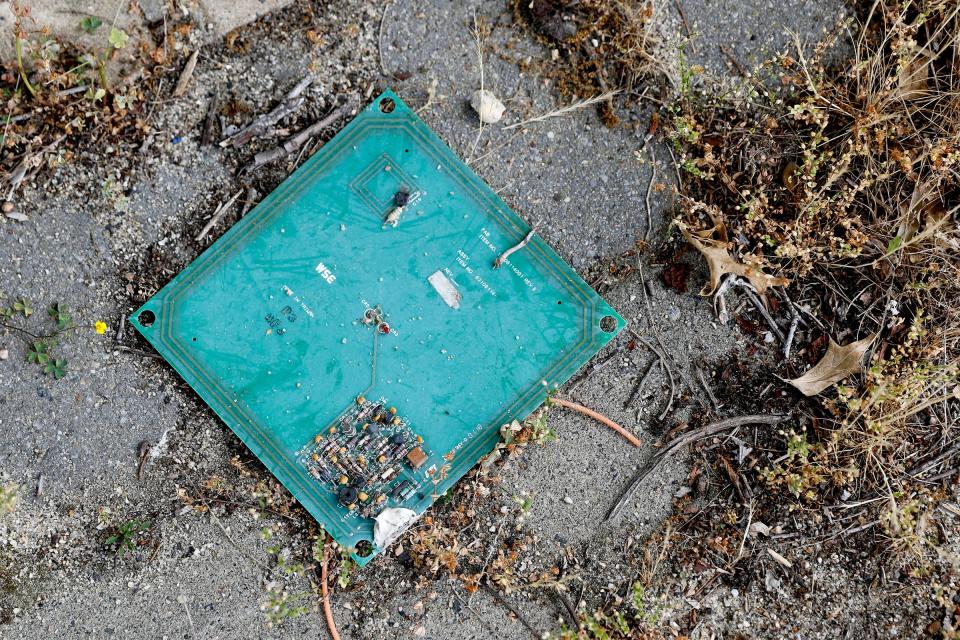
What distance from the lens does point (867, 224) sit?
3.21m

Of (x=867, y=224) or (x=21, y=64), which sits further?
(x=867, y=224)

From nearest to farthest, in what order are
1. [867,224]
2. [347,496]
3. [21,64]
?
[21,64] < [347,496] < [867,224]

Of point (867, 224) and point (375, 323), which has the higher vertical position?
point (375, 323)

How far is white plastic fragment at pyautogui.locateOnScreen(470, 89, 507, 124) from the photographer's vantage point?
10.3 feet

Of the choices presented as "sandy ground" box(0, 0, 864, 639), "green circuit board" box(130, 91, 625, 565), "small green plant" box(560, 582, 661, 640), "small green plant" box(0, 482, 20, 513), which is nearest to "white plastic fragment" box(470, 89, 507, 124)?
"sandy ground" box(0, 0, 864, 639)

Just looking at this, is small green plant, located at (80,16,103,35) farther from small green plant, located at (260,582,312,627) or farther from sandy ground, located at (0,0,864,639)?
small green plant, located at (260,582,312,627)

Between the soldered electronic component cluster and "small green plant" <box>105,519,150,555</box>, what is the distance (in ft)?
2.59

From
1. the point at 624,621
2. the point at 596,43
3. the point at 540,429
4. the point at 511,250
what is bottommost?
the point at 624,621

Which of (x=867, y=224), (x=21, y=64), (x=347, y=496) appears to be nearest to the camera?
(x=21, y=64)

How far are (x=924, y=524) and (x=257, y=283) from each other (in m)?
3.18

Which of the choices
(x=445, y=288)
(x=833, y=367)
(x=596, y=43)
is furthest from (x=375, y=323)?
(x=833, y=367)

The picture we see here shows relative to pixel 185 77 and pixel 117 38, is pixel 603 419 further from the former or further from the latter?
pixel 117 38

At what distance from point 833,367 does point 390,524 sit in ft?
6.81

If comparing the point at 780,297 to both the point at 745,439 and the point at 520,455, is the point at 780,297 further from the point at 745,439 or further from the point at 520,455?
the point at 520,455
